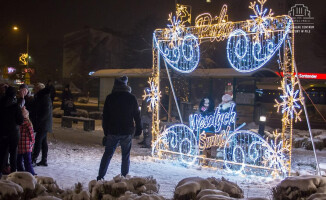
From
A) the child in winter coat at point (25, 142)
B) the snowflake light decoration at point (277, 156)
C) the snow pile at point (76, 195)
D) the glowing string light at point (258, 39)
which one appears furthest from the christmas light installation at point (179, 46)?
the snow pile at point (76, 195)

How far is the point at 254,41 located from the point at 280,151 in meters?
2.43

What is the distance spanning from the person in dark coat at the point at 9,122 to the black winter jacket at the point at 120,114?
4.60ft

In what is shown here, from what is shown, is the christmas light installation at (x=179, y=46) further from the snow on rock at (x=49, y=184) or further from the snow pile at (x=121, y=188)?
the snow on rock at (x=49, y=184)

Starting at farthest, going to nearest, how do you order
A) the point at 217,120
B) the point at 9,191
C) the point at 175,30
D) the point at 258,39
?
the point at 175,30 < the point at 217,120 < the point at 258,39 < the point at 9,191

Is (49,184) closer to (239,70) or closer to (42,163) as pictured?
(42,163)

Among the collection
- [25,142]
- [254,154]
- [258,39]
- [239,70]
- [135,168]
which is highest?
[258,39]

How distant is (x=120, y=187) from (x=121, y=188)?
19mm

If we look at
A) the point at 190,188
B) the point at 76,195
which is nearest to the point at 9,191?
the point at 76,195

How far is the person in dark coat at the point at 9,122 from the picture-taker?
6.39 meters

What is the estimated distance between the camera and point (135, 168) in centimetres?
863

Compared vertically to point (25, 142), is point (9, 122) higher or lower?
higher

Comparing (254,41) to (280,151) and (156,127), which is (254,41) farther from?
(156,127)

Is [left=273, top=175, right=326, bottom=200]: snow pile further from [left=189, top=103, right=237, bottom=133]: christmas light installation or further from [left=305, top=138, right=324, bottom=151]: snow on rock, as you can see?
[left=305, top=138, right=324, bottom=151]: snow on rock

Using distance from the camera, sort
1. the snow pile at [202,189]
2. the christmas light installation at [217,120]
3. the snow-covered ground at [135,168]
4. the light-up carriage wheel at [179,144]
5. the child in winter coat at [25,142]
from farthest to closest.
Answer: the light-up carriage wheel at [179,144] → the christmas light installation at [217,120] → the snow-covered ground at [135,168] → the child in winter coat at [25,142] → the snow pile at [202,189]
